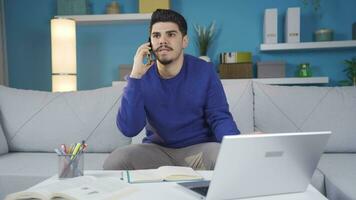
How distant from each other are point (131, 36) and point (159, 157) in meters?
1.99

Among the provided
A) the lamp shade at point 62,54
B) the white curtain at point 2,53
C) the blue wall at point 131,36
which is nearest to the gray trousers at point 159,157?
the lamp shade at point 62,54

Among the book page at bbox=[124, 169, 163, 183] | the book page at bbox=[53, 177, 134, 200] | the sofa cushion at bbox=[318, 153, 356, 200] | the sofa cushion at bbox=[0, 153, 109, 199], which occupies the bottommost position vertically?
the sofa cushion at bbox=[0, 153, 109, 199]

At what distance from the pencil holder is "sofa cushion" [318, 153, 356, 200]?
90cm

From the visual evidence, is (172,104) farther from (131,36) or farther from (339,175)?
(131,36)

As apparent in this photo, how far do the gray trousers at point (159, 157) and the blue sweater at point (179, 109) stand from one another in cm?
6

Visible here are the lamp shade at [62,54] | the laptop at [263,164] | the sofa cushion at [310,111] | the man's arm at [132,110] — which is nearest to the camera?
the laptop at [263,164]

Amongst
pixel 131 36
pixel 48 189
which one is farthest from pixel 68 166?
pixel 131 36

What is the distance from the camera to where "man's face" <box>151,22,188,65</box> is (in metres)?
1.56

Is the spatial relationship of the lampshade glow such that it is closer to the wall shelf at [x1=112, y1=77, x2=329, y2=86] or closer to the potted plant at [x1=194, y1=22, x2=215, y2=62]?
the wall shelf at [x1=112, y1=77, x2=329, y2=86]

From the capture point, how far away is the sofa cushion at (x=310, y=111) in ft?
6.36

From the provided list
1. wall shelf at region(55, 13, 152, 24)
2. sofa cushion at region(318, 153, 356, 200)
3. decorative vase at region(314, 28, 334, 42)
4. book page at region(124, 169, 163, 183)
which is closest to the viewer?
book page at region(124, 169, 163, 183)

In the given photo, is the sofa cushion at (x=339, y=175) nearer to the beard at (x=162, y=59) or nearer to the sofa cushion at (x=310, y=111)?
the sofa cushion at (x=310, y=111)

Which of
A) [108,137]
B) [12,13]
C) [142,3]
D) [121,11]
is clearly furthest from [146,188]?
[12,13]

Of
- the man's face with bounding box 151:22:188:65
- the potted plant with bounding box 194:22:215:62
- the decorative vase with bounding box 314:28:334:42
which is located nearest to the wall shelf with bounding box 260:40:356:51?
the decorative vase with bounding box 314:28:334:42
